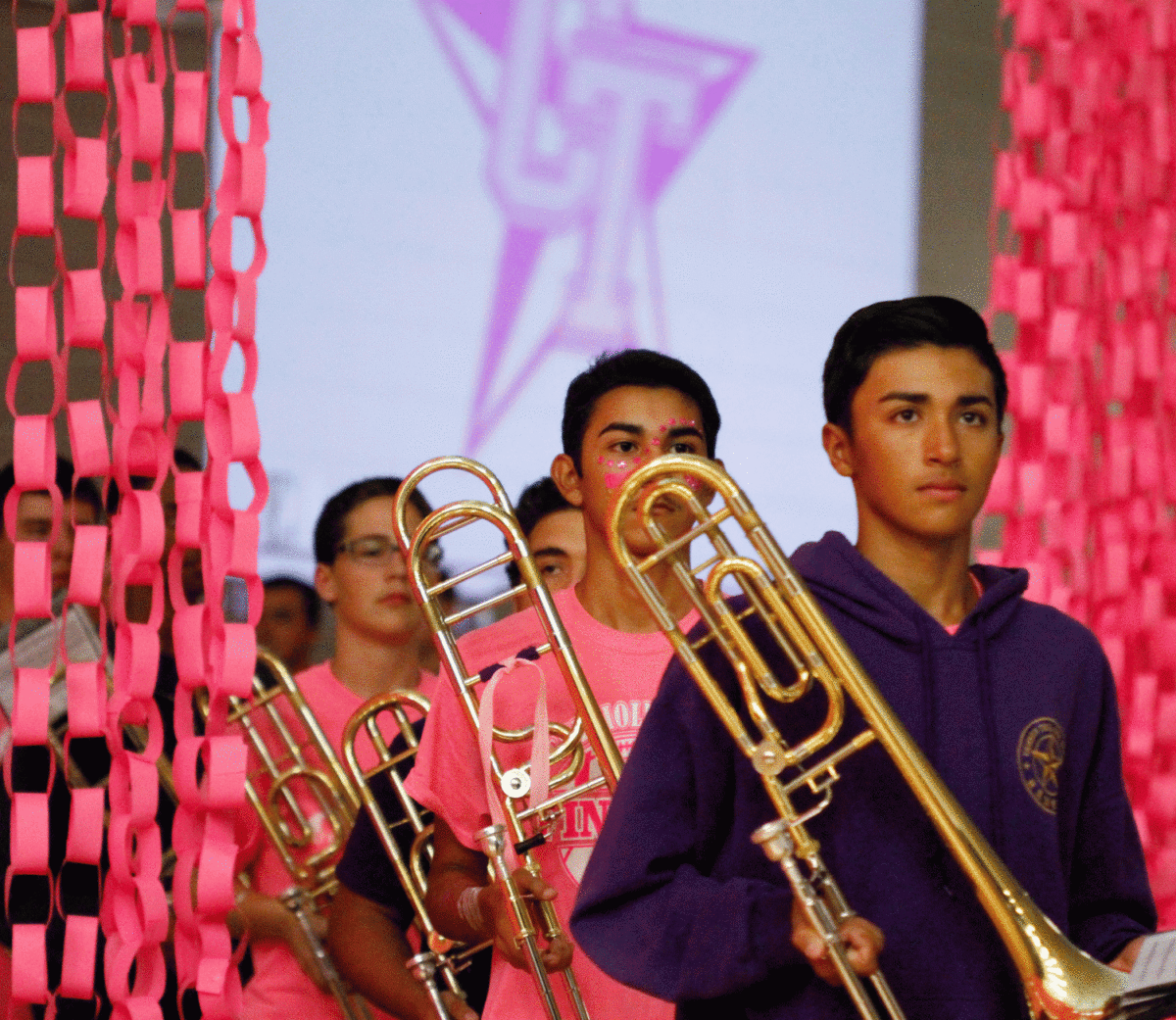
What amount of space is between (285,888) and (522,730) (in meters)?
0.82

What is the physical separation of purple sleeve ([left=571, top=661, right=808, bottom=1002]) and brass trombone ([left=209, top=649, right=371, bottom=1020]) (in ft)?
3.59

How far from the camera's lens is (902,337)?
4.55 ft

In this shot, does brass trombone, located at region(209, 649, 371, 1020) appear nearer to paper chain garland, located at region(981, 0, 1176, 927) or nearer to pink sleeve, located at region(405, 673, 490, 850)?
pink sleeve, located at region(405, 673, 490, 850)

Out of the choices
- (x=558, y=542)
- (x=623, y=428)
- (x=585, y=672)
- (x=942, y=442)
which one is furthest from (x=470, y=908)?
(x=558, y=542)

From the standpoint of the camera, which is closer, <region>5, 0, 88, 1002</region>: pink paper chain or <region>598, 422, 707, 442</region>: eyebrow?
<region>5, 0, 88, 1002</region>: pink paper chain

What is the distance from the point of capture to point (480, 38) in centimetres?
372

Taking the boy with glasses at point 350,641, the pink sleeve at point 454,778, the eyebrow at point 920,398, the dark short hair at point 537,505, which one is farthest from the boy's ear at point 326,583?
the eyebrow at point 920,398

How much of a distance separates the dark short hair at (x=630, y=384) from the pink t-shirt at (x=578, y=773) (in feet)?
0.81

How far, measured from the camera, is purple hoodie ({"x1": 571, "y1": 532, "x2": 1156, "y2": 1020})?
120cm

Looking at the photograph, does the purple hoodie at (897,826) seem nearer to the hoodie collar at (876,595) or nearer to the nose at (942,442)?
the hoodie collar at (876,595)

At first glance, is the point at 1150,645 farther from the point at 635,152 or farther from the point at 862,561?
the point at 635,152

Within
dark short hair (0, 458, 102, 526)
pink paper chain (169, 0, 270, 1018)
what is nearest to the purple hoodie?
pink paper chain (169, 0, 270, 1018)

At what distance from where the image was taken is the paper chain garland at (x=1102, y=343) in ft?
7.21

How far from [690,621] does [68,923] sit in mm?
774
